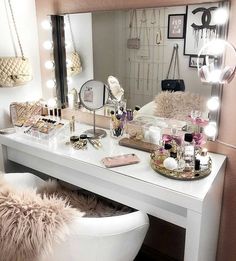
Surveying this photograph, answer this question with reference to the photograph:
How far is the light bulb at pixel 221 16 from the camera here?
118 centimetres

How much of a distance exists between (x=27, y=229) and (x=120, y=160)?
0.53 meters

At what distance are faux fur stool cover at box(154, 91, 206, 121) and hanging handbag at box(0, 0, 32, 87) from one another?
0.83 meters

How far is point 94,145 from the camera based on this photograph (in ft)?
4.92

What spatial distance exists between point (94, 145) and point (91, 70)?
50 centimetres

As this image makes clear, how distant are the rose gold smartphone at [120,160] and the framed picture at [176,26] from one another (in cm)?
61

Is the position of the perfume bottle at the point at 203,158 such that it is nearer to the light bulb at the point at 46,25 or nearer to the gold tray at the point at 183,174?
the gold tray at the point at 183,174

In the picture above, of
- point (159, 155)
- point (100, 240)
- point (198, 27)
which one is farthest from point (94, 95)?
point (100, 240)

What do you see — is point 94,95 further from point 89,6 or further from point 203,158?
point 203,158

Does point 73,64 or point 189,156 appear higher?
point 73,64

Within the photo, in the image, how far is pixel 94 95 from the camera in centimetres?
160

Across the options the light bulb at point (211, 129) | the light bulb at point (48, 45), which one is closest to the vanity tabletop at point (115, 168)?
the light bulb at point (211, 129)

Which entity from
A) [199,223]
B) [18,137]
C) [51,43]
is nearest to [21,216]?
[199,223]

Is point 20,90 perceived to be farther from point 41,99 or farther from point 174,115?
point 174,115

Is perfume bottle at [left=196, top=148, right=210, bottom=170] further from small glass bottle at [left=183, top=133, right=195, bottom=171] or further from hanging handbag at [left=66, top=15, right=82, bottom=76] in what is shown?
hanging handbag at [left=66, top=15, right=82, bottom=76]
